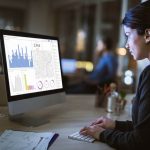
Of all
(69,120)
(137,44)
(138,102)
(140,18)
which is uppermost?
(140,18)

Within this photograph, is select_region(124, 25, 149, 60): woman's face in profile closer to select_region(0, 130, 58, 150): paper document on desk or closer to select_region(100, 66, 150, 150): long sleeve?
select_region(100, 66, 150, 150): long sleeve

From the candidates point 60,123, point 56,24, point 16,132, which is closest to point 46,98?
point 60,123

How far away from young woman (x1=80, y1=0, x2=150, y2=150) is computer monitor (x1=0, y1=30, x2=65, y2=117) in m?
0.35

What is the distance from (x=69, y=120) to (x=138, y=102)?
1.72ft

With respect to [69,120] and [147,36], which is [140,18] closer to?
[147,36]

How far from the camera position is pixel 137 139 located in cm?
113

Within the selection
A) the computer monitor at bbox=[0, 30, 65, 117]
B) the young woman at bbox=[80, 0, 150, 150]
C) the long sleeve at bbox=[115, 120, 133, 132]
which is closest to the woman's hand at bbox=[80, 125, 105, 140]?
the young woman at bbox=[80, 0, 150, 150]

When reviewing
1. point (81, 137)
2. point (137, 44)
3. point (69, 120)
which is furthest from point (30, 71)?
point (137, 44)

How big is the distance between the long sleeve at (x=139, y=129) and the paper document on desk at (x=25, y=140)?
25 cm

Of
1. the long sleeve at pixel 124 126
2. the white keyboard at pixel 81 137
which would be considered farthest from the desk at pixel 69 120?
the long sleeve at pixel 124 126

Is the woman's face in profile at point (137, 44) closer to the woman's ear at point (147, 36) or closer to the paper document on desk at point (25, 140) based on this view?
the woman's ear at point (147, 36)

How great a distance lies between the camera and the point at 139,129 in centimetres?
113

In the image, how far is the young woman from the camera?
1130 mm

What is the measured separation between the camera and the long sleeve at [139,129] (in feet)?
3.68
